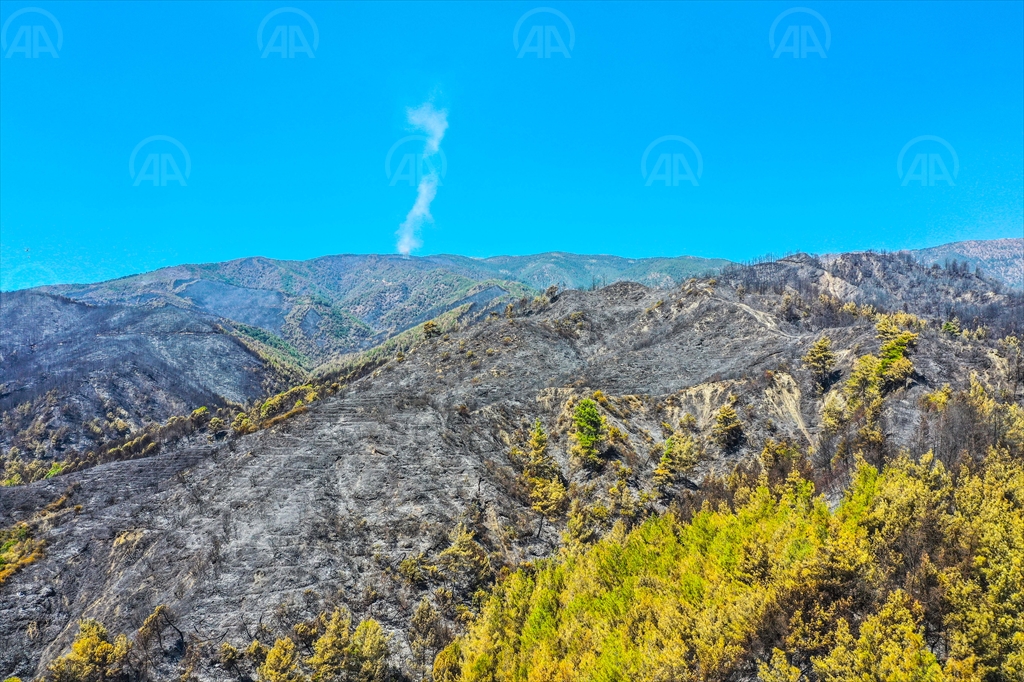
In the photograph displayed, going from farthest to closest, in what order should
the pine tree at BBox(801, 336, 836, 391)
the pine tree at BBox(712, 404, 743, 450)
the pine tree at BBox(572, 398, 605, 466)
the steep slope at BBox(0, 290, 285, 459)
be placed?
the steep slope at BBox(0, 290, 285, 459)
the pine tree at BBox(801, 336, 836, 391)
the pine tree at BBox(572, 398, 605, 466)
the pine tree at BBox(712, 404, 743, 450)

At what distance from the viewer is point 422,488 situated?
42.9 m

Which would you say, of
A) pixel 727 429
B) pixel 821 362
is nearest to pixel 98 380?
pixel 727 429

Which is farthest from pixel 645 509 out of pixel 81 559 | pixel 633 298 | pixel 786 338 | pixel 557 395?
pixel 633 298

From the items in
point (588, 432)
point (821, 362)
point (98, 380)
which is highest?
point (98, 380)

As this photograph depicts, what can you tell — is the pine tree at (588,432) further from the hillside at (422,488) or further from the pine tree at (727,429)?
the pine tree at (727,429)

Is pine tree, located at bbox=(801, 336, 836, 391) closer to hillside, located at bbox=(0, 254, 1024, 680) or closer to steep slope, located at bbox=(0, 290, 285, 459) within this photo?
hillside, located at bbox=(0, 254, 1024, 680)

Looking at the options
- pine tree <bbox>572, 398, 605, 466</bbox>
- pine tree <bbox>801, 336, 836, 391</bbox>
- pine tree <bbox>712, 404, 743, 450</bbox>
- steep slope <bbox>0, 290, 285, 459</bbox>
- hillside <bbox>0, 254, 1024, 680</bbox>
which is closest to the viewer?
hillside <bbox>0, 254, 1024, 680</bbox>

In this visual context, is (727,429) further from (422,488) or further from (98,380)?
(98,380)

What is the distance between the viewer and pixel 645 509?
4219 cm

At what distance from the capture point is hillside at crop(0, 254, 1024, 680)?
31.8 m

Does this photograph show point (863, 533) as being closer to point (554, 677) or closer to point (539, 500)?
point (554, 677)

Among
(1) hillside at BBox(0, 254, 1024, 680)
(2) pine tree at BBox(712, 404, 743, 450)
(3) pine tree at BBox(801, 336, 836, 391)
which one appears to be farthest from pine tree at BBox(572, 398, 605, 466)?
(3) pine tree at BBox(801, 336, 836, 391)

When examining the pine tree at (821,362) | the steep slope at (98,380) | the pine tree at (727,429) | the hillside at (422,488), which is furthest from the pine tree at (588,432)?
the steep slope at (98,380)

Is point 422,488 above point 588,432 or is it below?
below
